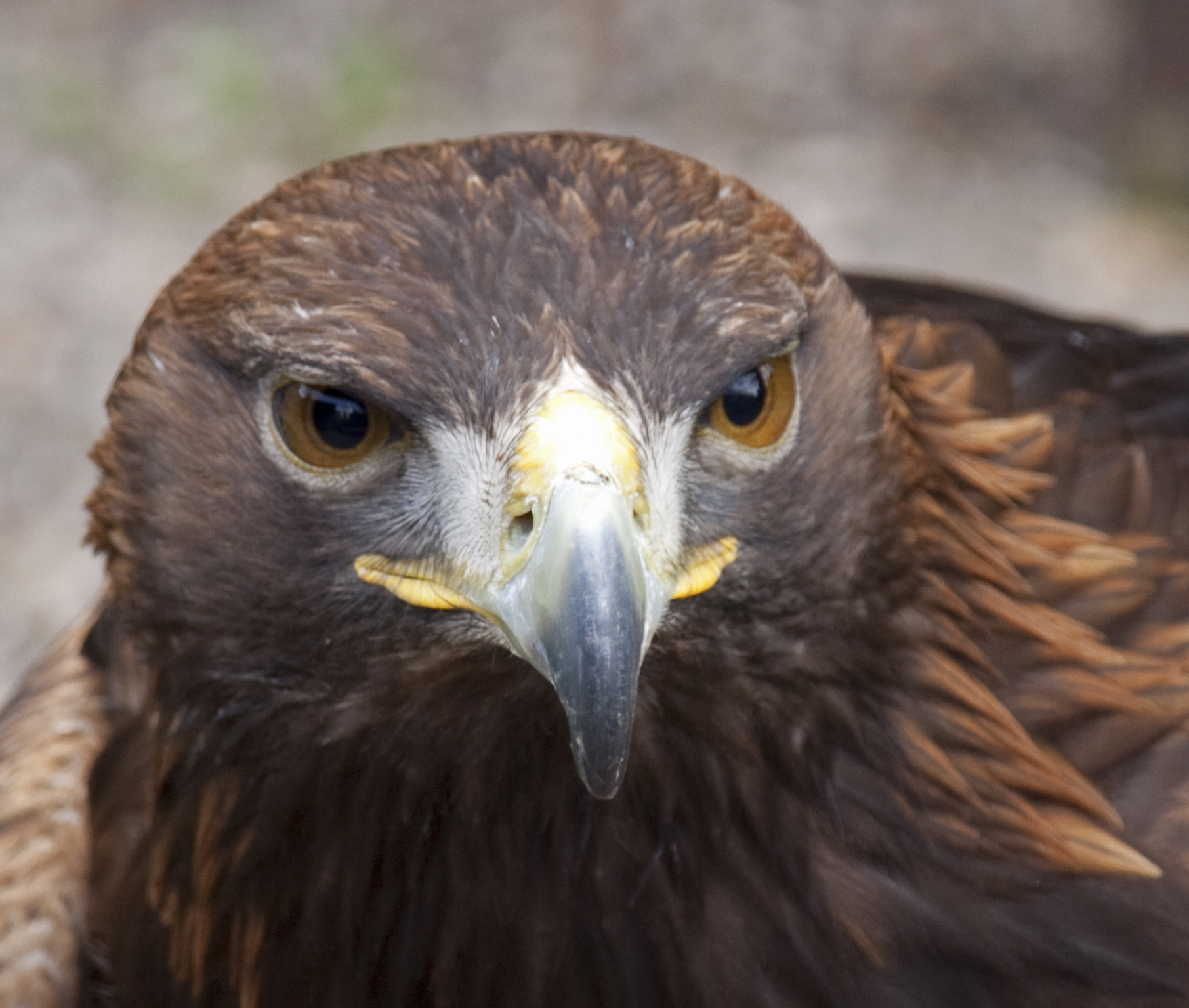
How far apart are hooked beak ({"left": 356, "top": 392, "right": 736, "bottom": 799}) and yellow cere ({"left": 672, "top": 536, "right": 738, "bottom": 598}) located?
3cm

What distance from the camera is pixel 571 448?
6.01 ft

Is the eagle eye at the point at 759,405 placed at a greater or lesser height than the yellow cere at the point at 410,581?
greater

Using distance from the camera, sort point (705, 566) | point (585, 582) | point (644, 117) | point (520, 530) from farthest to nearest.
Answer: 1. point (644, 117)
2. point (705, 566)
3. point (520, 530)
4. point (585, 582)

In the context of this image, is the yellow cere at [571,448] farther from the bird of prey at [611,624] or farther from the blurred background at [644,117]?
the blurred background at [644,117]

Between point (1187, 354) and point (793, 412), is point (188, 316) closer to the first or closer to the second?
point (793, 412)

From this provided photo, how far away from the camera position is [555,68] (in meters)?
7.46

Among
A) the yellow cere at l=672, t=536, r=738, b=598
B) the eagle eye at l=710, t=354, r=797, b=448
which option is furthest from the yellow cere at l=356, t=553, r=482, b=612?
the eagle eye at l=710, t=354, r=797, b=448

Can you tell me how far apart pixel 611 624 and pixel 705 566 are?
0.23 metres

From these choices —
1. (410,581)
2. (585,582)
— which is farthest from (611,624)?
(410,581)

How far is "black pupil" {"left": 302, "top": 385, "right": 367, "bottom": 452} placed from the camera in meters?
1.98

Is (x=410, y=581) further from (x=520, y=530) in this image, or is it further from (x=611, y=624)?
(x=611, y=624)

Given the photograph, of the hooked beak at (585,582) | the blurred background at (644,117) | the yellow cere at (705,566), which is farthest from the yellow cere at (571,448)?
the blurred background at (644,117)

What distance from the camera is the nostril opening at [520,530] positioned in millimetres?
1844

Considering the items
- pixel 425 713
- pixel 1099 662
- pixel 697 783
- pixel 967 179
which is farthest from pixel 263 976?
pixel 967 179
